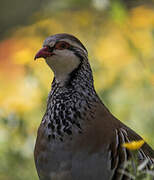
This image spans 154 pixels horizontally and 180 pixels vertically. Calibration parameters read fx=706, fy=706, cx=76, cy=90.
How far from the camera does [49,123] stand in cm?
382

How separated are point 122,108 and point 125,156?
6.83ft

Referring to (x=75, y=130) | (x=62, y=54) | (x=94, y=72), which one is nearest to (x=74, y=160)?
(x=75, y=130)

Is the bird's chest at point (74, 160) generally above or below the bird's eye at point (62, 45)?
below

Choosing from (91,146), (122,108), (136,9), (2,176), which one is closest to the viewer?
(91,146)

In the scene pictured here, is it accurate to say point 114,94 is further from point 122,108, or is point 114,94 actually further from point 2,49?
point 2,49

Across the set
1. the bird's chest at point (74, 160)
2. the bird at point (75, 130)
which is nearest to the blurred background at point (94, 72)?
the bird at point (75, 130)

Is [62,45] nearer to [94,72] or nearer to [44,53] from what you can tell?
[44,53]

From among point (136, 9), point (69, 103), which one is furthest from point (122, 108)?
point (136, 9)

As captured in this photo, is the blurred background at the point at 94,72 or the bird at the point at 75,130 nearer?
the bird at the point at 75,130

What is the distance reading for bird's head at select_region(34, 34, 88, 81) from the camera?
3.72 metres

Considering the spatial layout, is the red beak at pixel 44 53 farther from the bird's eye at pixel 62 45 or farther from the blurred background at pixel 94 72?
the blurred background at pixel 94 72

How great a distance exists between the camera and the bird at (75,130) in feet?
12.0

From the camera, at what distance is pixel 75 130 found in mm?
3732

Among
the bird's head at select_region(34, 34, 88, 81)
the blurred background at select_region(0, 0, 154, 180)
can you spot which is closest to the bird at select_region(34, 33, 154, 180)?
the bird's head at select_region(34, 34, 88, 81)
